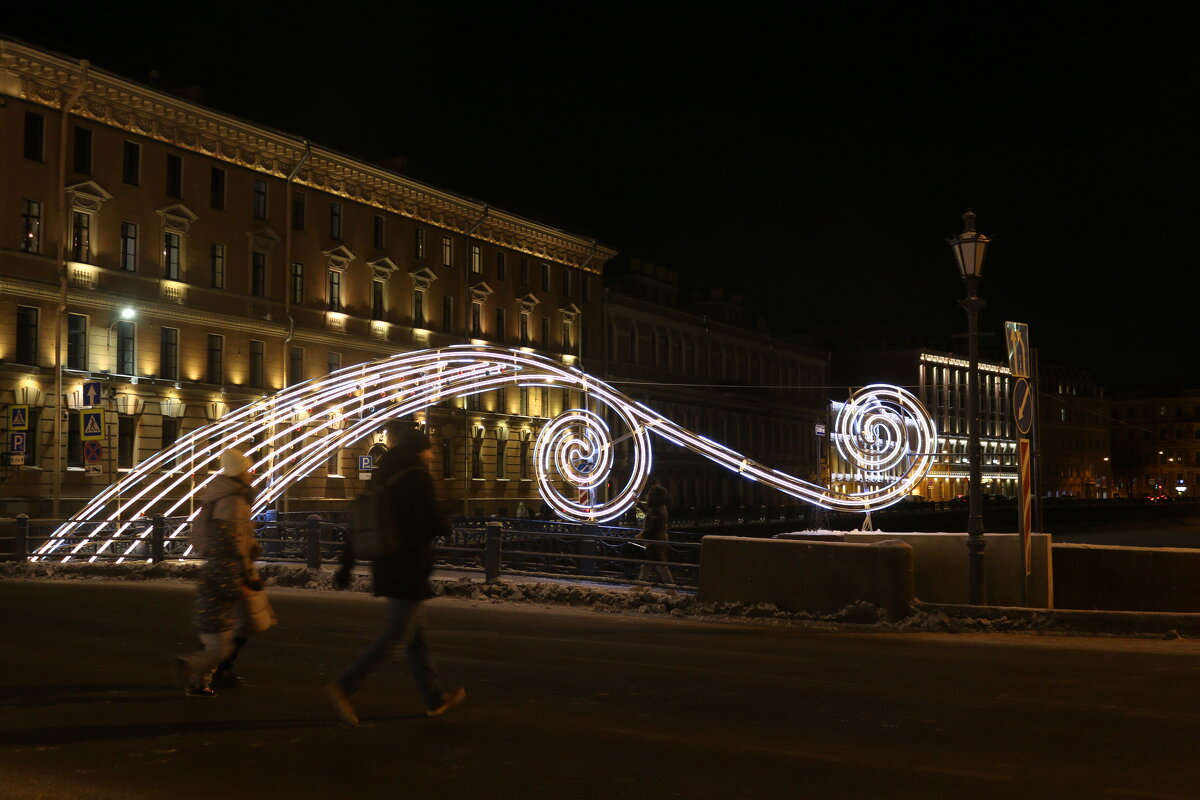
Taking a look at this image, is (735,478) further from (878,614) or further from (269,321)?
(878,614)

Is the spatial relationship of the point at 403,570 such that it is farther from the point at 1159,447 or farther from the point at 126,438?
the point at 1159,447

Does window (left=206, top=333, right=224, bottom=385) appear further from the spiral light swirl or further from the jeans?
the jeans

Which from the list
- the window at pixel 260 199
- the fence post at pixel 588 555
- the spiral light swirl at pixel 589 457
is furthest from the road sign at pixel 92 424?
the window at pixel 260 199

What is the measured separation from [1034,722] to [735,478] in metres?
76.2

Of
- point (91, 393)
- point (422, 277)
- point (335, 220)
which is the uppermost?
point (335, 220)

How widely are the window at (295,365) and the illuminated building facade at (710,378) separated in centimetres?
1975

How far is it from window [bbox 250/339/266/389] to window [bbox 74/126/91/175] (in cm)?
925

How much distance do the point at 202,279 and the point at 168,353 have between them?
3.29m

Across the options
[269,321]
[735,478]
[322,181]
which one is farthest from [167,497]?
[735,478]

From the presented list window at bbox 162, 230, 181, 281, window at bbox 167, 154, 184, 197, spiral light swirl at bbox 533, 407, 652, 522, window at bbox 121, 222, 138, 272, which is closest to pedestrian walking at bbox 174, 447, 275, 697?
spiral light swirl at bbox 533, 407, 652, 522

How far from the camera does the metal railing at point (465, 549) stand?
66.1 ft

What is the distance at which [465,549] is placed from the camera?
21.1m

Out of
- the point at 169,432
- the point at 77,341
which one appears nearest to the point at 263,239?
the point at 169,432

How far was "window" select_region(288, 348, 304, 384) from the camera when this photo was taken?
49250mm
